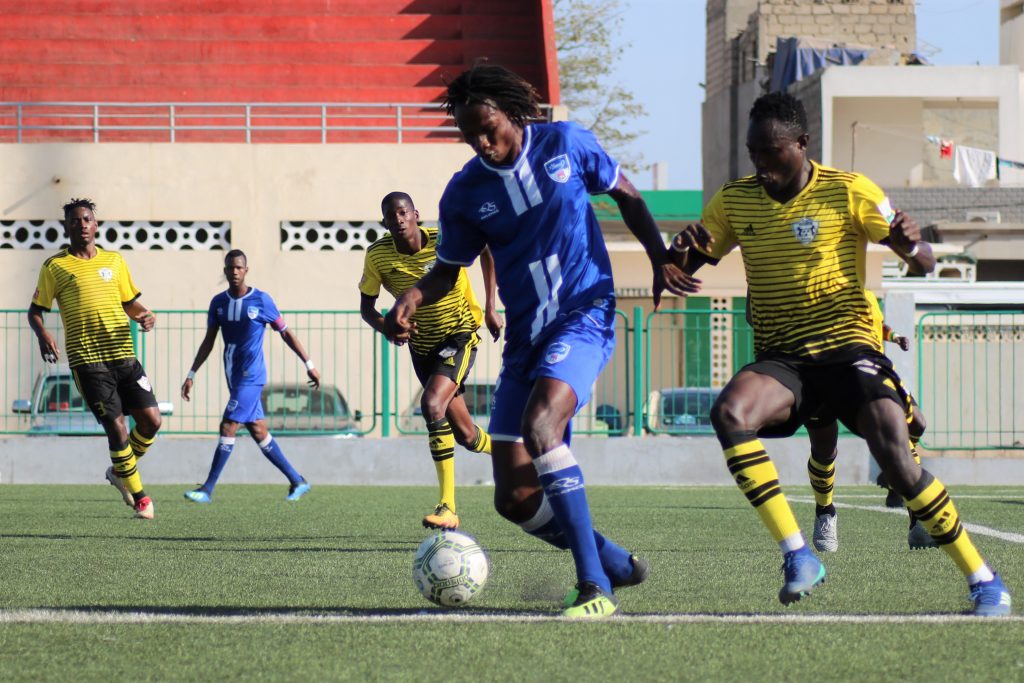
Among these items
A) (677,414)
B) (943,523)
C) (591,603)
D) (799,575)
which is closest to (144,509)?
(591,603)

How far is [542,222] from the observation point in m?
5.78

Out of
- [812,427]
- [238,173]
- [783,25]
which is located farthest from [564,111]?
[783,25]

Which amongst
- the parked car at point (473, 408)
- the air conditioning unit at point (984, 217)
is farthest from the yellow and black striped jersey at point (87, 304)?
the air conditioning unit at point (984, 217)

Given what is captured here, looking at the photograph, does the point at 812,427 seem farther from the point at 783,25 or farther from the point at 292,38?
the point at 783,25

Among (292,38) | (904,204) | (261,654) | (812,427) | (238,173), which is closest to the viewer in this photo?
(261,654)

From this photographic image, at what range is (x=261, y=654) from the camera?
4.66 meters

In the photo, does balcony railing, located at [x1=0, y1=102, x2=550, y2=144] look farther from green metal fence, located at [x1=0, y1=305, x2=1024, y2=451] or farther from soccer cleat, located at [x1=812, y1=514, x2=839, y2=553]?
soccer cleat, located at [x1=812, y1=514, x2=839, y2=553]

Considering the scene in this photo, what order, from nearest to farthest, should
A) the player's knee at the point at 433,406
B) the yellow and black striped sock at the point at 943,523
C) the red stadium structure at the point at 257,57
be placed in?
1. the yellow and black striped sock at the point at 943,523
2. the player's knee at the point at 433,406
3. the red stadium structure at the point at 257,57

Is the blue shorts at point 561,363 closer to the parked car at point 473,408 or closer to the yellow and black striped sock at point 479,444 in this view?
the yellow and black striped sock at point 479,444

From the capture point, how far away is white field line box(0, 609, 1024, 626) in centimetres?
523

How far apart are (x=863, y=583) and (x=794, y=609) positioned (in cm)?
114

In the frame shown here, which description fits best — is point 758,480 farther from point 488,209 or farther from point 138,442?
point 138,442

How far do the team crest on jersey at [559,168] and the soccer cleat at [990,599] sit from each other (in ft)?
6.83

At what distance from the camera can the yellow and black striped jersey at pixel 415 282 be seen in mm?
10148
